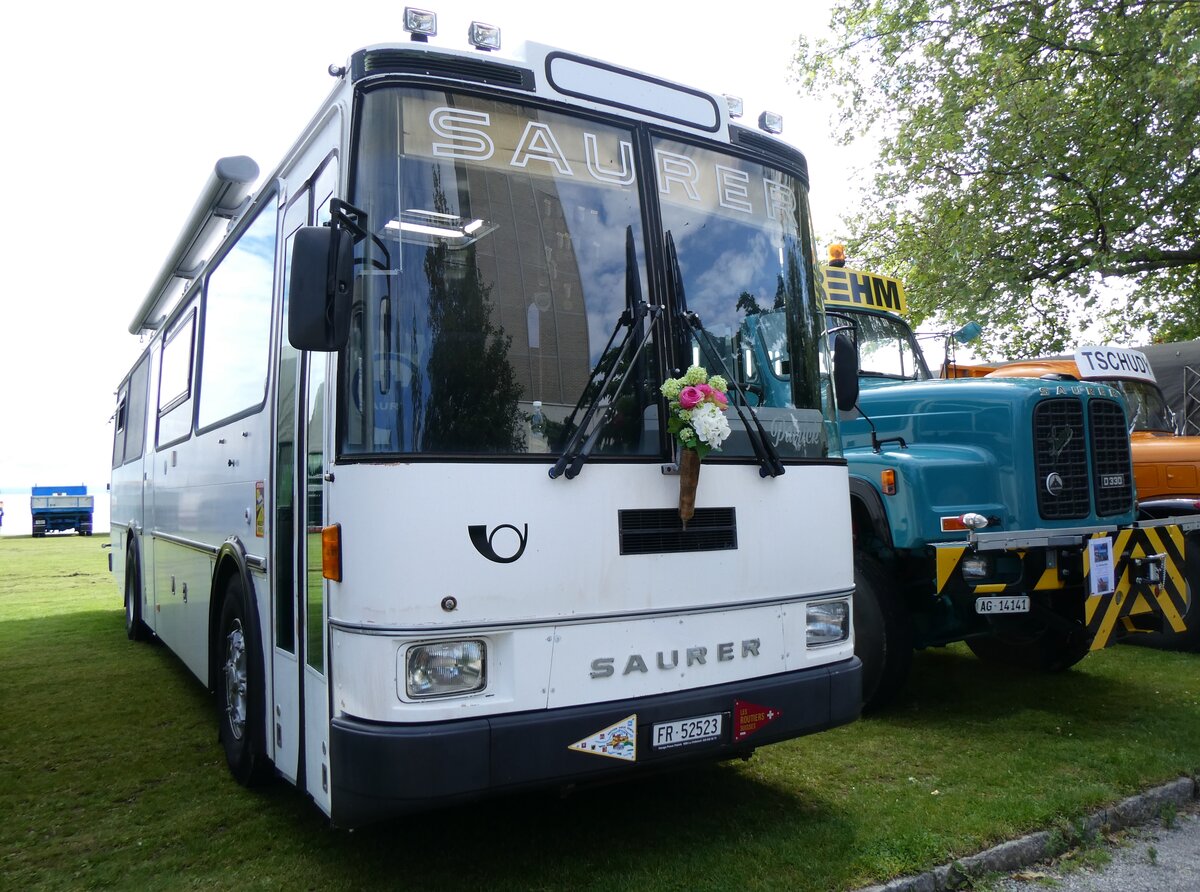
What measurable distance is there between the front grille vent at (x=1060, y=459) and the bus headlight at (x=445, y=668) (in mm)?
4134

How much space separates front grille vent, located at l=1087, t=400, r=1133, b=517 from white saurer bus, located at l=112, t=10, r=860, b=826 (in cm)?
275

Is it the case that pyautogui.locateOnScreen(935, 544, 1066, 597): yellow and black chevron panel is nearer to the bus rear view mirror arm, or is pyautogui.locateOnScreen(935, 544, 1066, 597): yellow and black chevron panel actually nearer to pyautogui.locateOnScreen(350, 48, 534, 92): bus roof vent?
pyautogui.locateOnScreen(350, 48, 534, 92): bus roof vent

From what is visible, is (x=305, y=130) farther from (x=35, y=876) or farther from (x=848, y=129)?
(x=848, y=129)

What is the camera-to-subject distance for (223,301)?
19.3 ft

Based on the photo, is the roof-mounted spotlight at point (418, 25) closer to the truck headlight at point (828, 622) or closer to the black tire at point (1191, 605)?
the truck headlight at point (828, 622)

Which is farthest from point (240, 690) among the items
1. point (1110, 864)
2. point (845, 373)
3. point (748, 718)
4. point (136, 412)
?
point (136, 412)

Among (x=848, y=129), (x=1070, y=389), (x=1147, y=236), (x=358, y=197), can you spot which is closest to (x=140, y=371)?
(x=358, y=197)

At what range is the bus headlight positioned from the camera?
3312 mm

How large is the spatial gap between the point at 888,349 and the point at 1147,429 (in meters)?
3.64

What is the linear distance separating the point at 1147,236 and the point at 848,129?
539cm

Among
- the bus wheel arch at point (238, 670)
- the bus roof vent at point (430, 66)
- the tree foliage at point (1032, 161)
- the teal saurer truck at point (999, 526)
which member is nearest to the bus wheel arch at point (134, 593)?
the bus wheel arch at point (238, 670)

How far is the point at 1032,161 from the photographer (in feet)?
49.3

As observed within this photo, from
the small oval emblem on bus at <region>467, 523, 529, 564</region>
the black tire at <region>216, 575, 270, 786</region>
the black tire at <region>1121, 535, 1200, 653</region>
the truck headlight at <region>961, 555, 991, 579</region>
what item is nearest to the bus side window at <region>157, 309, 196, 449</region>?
the black tire at <region>216, 575, 270, 786</region>

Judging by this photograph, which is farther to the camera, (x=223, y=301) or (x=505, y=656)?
(x=223, y=301)
